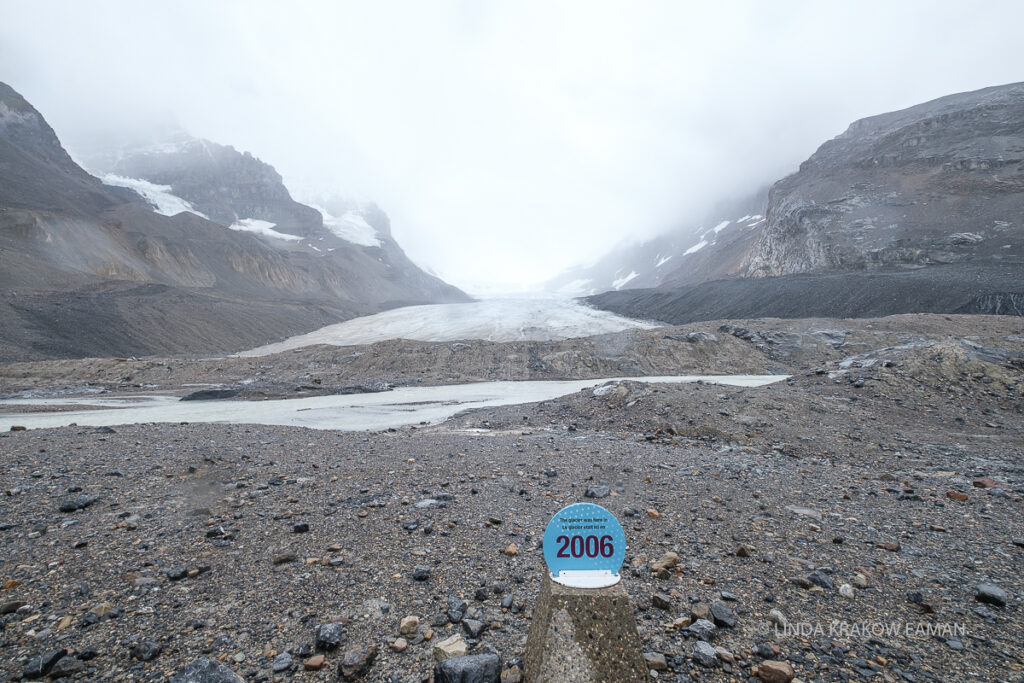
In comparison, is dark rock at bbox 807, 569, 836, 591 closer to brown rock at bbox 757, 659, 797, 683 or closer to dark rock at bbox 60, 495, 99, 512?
brown rock at bbox 757, 659, 797, 683

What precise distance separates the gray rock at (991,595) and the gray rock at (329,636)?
4297 millimetres

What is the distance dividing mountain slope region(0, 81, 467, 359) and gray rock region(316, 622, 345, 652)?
39.7 meters

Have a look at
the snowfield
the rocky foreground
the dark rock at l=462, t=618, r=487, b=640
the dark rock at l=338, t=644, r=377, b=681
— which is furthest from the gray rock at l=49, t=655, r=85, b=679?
the snowfield

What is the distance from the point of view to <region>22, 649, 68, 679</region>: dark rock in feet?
7.90

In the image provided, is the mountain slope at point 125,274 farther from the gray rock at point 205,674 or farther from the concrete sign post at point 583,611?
the concrete sign post at point 583,611

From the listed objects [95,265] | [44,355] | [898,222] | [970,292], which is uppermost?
[95,265]

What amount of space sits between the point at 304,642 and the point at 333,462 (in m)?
4.39

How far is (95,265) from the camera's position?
51.7 meters

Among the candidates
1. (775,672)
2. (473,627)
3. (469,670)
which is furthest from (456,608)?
(775,672)

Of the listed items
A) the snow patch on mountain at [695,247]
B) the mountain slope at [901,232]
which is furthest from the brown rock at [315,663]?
the snow patch on mountain at [695,247]

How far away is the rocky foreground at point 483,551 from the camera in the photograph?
104 inches

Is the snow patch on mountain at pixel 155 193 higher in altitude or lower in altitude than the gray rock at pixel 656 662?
higher

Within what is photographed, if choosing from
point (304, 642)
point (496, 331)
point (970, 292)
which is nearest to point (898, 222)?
point (970, 292)

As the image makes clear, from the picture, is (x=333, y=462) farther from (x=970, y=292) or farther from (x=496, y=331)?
(x=970, y=292)
